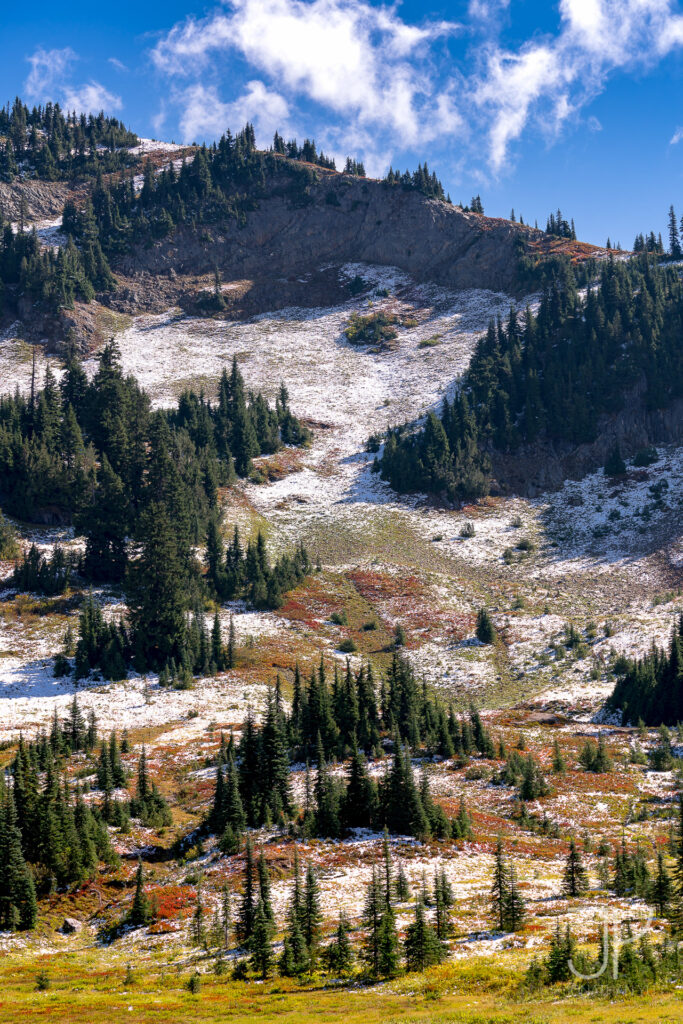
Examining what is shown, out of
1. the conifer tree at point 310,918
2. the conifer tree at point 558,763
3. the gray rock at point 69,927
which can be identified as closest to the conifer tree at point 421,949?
the conifer tree at point 310,918

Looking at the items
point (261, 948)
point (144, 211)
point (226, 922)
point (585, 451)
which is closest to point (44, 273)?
point (144, 211)

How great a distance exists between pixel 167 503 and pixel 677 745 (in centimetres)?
5850

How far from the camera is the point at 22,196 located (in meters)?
194

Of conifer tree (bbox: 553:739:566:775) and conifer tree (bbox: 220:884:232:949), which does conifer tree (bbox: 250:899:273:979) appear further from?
conifer tree (bbox: 553:739:566:775)

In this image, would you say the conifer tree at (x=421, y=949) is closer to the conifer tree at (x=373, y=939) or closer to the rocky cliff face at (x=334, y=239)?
the conifer tree at (x=373, y=939)

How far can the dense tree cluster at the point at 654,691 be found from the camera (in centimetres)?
6800

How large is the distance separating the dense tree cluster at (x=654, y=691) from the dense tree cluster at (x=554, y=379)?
2049 inches

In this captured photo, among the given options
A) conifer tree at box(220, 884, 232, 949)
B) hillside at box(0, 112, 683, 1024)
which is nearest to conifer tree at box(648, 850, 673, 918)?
hillside at box(0, 112, 683, 1024)

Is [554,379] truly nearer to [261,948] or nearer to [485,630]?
[485,630]

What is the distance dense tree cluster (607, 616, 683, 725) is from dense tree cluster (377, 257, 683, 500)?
52048mm

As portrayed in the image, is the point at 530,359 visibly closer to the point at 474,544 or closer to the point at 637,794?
the point at 474,544

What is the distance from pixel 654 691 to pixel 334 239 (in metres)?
150

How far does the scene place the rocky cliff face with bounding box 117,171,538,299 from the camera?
Result: 181875 mm

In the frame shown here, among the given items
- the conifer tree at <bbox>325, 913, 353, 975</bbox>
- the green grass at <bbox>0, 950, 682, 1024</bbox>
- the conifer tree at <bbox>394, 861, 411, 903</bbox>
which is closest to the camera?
the green grass at <bbox>0, 950, 682, 1024</bbox>
